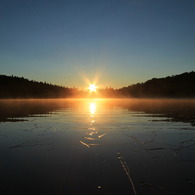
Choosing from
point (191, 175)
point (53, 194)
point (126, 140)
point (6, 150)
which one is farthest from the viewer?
point (126, 140)

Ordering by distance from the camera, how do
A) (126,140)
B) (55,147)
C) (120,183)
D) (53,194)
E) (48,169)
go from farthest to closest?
(126,140) < (55,147) < (48,169) < (120,183) < (53,194)

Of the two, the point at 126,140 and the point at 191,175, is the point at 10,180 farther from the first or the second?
the point at 126,140

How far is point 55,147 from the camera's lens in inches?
381

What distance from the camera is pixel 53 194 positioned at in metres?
5.13

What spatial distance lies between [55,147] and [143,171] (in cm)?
448

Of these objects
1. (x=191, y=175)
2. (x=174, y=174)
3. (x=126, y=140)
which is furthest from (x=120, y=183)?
(x=126, y=140)

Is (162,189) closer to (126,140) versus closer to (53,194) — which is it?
(53,194)

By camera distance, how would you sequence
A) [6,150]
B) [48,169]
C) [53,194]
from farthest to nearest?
[6,150]
[48,169]
[53,194]

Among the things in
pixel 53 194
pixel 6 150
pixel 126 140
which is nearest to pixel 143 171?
pixel 53 194

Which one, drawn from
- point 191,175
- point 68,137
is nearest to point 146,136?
point 68,137

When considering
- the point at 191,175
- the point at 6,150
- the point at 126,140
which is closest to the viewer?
the point at 191,175

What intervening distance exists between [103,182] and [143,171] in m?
1.43

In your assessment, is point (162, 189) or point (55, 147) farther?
point (55, 147)

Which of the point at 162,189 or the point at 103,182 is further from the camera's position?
the point at 103,182
